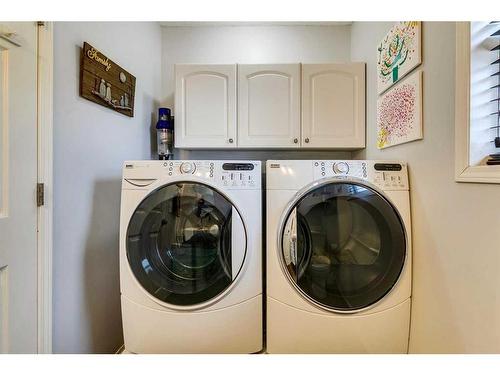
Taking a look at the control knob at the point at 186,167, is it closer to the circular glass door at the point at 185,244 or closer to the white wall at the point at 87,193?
the circular glass door at the point at 185,244

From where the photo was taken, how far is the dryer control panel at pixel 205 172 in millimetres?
1114

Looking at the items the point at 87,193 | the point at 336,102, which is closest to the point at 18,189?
the point at 87,193

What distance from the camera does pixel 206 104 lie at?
5.32ft

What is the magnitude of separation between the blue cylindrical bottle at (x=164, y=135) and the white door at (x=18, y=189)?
782 millimetres

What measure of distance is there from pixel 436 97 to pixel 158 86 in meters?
1.85

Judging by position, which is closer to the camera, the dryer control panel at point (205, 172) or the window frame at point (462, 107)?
the window frame at point (462, 107)

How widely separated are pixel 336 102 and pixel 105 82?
56.1 inches

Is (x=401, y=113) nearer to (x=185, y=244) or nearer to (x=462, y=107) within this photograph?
(x=462, y=107)

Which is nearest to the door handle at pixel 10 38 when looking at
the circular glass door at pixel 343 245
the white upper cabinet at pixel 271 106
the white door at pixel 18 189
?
the white door at pixel 18 189

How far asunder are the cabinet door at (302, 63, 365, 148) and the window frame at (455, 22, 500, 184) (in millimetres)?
773

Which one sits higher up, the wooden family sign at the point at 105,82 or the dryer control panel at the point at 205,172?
the wooden family sign at the point at 105,82

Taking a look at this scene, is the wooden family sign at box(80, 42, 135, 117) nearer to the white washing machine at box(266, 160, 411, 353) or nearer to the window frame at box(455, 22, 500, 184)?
the white washing machine at box(266, 160, 411, 353)

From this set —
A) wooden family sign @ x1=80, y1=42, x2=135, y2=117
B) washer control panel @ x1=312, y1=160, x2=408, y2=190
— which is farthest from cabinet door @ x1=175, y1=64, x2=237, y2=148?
washer control panel @ x1=312, y1=160, x2=408, y2=190
